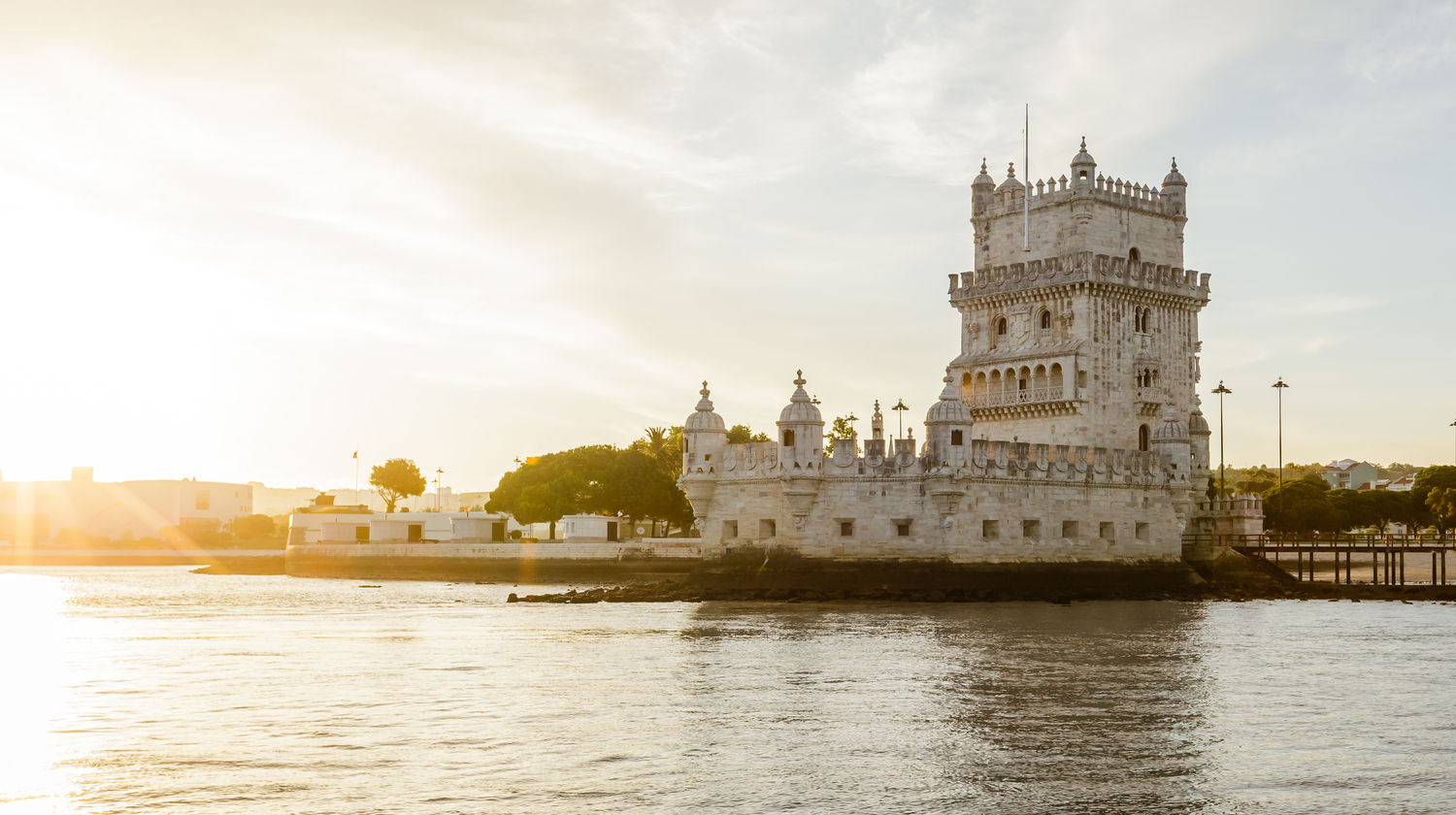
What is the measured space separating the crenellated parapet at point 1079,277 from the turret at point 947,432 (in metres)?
11.4

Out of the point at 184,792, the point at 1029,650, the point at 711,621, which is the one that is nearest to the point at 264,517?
the point at 711,621

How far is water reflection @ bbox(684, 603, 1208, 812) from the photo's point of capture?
2134 centimetres

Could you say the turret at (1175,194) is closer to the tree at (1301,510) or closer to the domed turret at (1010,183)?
the domed turret at (1010,183)

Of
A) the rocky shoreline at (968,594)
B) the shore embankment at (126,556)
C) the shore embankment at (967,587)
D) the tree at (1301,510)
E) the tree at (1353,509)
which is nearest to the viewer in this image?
the rocky shoreline at (968,594)

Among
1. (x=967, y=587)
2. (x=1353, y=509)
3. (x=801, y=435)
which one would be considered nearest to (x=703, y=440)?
(x=801, y=435)

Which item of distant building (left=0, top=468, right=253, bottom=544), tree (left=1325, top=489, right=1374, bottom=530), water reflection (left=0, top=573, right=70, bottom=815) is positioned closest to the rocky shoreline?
water reflection (left=0, top=573, right=70, bottom=815)

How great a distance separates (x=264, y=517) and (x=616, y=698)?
142 m

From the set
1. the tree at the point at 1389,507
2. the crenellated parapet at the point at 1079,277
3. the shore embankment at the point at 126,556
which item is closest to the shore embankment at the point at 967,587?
the crenellated parapet at the point at 1079,277

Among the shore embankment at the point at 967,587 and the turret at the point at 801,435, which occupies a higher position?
the turret at the point at 801,435

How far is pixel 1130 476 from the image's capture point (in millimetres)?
64625

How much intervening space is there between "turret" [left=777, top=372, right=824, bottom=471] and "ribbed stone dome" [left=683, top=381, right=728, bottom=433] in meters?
3.76

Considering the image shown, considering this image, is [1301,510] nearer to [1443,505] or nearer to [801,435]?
[1443,505]

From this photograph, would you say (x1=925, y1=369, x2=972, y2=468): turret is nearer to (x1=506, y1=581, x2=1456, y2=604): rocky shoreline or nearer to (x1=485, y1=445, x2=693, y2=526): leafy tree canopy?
(x1=506, y1=581, x2=1456, y2=604): rocky shoreline

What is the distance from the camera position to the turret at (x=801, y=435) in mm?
59312
